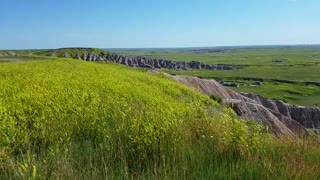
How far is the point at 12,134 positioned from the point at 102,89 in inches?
364

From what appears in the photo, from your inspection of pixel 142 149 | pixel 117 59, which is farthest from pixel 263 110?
pixel 117 59

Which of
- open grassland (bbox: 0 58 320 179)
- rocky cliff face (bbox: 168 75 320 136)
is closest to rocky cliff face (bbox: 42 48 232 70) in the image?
rocky cliff face (bbox: 168 75 320 136)

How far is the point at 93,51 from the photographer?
102 m

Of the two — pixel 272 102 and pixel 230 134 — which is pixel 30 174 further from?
pixel 272 102

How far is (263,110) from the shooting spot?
26594mm

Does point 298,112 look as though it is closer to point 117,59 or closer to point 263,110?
point 263,110

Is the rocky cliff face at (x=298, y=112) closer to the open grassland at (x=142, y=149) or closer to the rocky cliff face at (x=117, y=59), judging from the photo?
the open grassland at (x=142, y=149)

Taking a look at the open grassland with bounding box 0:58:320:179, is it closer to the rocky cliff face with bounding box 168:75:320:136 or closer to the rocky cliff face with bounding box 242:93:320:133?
the rocky cliff face with bounding box 168:75:320:136

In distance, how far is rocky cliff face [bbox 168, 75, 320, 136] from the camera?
23.4m

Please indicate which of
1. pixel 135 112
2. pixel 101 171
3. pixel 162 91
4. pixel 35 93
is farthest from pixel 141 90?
pixel 101 171

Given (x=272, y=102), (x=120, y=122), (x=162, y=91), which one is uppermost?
(x=120, y=122)

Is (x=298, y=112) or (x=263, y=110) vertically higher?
(x=263, y=110)

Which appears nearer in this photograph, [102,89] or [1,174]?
[1,174]

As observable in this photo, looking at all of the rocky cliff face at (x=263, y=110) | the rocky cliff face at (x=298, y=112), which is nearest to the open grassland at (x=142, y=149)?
the rocky cliff face at (x=263, y=110)
